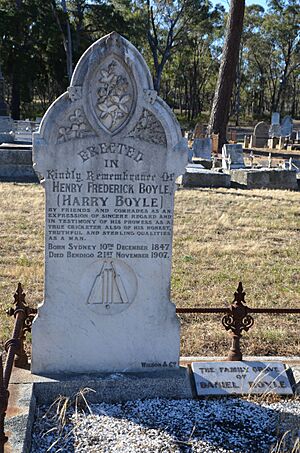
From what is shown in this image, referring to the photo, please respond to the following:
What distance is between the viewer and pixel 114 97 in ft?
13.1

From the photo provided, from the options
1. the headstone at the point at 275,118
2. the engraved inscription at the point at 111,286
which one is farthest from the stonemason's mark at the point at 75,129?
the headstone at the point at 275,118

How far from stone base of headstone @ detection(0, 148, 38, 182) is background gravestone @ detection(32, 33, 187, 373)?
13.2 meters

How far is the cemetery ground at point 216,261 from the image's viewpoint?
5.61 metres

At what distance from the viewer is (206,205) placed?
13211mm

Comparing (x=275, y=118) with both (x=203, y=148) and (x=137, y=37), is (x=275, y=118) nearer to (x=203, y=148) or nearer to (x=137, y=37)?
(x=137, y=37)

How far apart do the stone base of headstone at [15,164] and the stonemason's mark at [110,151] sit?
13237mm

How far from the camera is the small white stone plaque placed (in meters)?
4.19

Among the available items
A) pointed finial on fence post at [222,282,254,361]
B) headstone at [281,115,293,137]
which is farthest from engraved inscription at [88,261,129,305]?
headstone at [281,115,293,137]

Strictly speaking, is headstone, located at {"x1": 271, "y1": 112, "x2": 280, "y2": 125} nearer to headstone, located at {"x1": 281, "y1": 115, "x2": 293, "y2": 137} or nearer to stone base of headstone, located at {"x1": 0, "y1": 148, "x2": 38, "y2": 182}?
headstone, located at {"x1": 281, "y1": 115, "x2": 293, "y2": 137}

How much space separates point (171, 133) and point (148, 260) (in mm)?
968

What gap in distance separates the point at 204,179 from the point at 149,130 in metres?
12.8

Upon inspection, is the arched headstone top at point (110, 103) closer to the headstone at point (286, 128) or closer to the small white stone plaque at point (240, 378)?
the small white stone plaque at point (240, 378)

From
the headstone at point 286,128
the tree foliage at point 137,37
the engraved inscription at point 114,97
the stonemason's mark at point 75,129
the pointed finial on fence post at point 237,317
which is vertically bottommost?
the pointed finial on fence post at point 237,317

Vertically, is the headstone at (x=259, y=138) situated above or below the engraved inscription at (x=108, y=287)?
above
